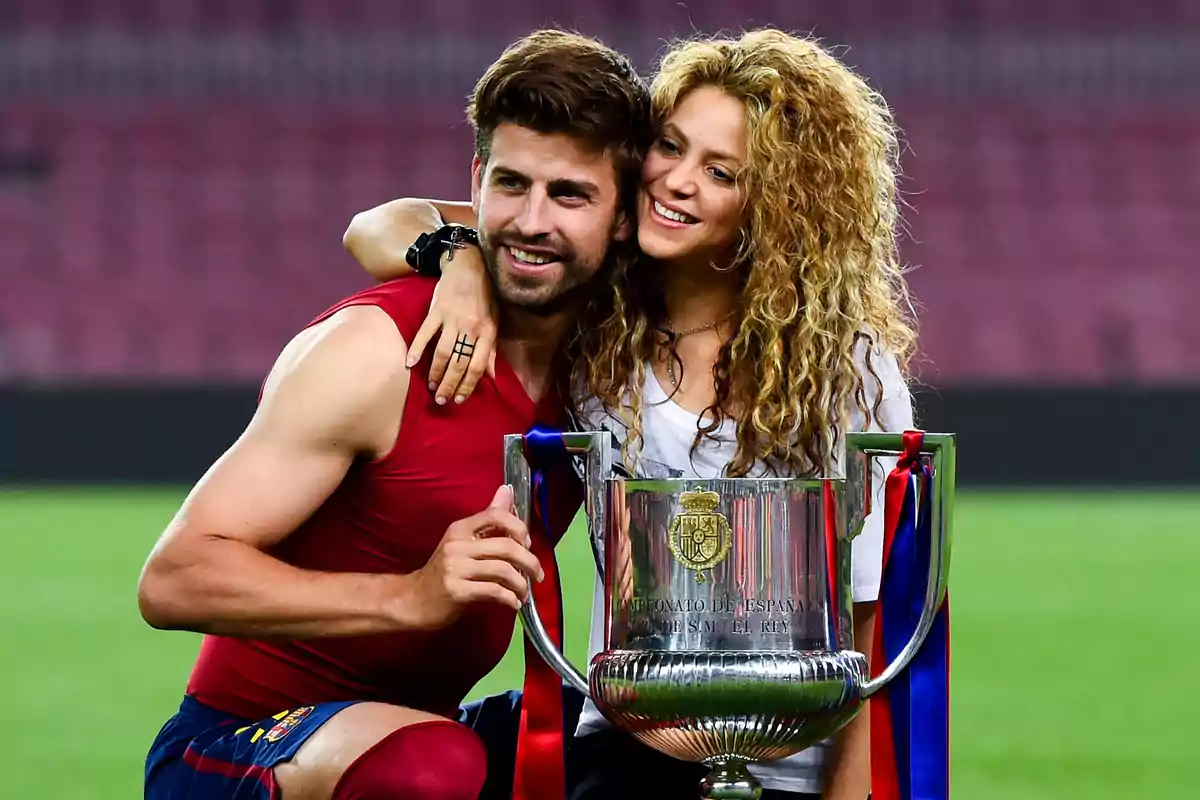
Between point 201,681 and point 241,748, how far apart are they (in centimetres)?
25

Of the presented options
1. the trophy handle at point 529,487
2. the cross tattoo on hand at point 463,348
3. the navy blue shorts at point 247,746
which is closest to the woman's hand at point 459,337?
the cross tattoo on hand at point 463,348

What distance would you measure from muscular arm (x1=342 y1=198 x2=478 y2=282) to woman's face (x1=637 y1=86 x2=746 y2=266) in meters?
0.44

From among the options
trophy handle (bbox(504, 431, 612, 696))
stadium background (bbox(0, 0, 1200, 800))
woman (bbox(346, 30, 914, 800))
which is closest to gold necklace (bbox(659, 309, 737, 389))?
woman (bbox(346, 30, 914, 800))

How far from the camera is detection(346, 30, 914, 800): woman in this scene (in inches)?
92.0

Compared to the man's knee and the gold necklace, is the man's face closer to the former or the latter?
the gold necklace

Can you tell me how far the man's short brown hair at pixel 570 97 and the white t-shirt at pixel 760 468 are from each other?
31 cm

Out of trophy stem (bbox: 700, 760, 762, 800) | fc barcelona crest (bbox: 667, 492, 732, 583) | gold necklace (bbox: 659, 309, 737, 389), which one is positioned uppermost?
gold necklace (bbox: 659, 309, 737, 389)

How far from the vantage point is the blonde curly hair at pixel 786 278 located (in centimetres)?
233

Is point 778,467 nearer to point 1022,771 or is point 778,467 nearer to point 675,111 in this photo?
point 675,111

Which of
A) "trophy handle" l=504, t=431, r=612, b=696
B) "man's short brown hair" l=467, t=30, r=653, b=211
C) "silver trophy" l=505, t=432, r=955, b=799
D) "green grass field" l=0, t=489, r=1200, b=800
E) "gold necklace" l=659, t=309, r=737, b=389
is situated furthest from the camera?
"green grass field" l=0, t=489, r=1200, b=800

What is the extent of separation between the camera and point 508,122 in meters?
2.34

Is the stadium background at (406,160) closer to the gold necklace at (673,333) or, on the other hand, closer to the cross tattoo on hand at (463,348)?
the gold necklace at (673,333)

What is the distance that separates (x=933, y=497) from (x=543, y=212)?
0.64m

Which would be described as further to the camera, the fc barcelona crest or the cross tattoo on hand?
the cross tattoo on hand
